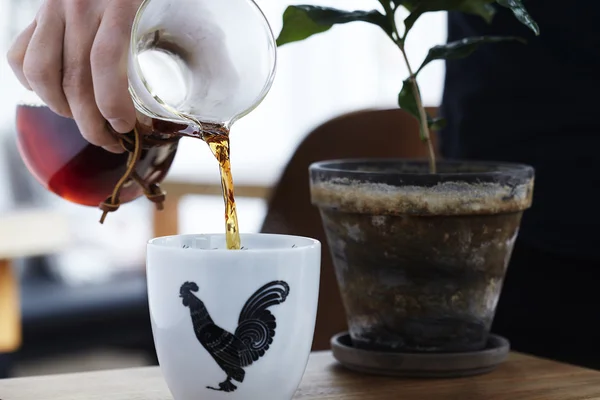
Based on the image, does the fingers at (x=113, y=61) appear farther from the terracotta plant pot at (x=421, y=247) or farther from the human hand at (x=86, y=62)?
the terracotta plant pot at (x=421, y=247)

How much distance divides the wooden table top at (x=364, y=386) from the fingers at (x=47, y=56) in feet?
0.76

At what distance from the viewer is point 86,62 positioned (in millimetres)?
690

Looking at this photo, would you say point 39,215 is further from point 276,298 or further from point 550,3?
point 276,298

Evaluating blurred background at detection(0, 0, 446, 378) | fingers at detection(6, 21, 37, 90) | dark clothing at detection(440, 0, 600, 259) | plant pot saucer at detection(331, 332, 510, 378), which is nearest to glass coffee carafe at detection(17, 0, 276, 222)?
fingers at detection(6, 21, 37, 90)

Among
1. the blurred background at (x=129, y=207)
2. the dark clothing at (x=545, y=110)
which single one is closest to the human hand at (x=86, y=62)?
the dark clothing at (x=545, y=110)

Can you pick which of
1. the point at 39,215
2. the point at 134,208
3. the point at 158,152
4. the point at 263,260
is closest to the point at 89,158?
the point at 158,152

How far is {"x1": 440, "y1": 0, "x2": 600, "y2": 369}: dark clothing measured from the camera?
99 centimetres

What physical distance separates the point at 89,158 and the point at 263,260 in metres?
0.29

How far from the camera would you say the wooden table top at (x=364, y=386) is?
0.64 m

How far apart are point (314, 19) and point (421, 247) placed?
0.21 metres

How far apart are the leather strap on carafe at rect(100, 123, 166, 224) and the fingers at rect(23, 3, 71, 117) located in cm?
6

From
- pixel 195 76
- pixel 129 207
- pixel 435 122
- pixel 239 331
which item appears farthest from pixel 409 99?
pixel 129 207

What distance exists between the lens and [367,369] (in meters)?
0.72

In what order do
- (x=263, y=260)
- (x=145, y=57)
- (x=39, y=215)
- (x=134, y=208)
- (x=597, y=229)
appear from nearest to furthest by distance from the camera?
(x=263, y=260), (x=145, y=57), (x=597, y=229), (x=39, y=215), (x=134, y=208)
